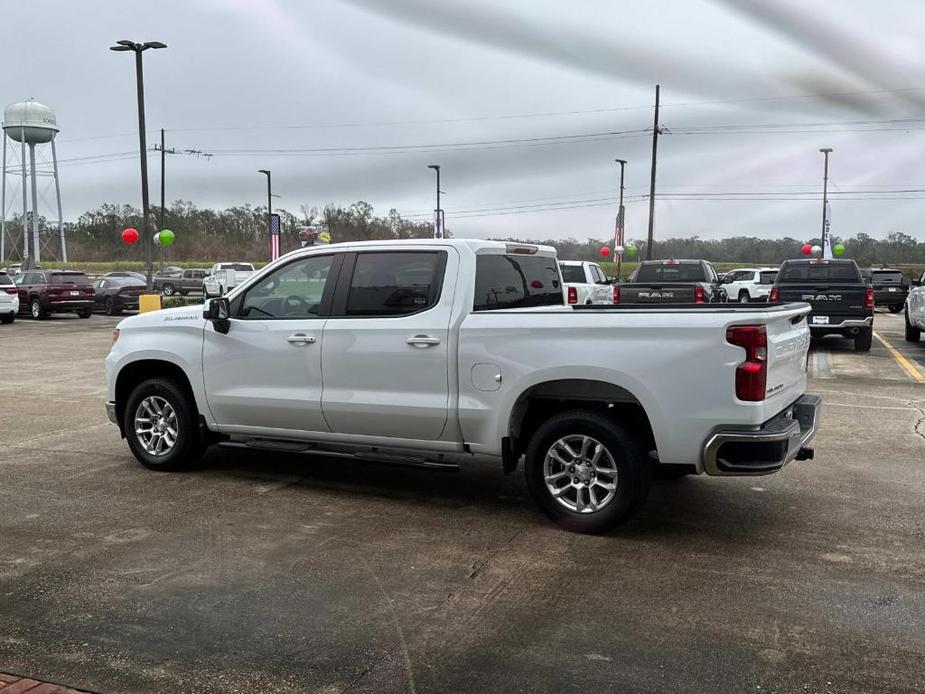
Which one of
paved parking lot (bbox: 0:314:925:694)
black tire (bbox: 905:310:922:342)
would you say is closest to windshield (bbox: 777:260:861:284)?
black tire (bbox: 905:310:922:342)

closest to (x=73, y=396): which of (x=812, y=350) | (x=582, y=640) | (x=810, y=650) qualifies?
(x=582, y=640)

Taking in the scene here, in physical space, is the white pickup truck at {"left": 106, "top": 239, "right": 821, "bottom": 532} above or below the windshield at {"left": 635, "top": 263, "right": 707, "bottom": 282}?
below

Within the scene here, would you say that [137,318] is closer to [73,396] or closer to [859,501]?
[73,396]

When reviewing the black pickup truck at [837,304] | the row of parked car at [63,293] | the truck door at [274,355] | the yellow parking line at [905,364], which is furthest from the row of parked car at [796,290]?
the row of parked car at [63,293]

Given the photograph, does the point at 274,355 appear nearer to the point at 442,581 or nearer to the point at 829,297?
the point at 442,581

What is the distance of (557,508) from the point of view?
5.43 metres

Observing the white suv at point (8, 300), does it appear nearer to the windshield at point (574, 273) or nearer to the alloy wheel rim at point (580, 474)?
the windshield at point (574, 273)

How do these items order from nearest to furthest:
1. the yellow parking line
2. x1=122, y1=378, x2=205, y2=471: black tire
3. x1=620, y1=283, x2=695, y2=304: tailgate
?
x1=122, y1=378, x2=205, y2=471: black tire → the yellow parking line → x1=620, y1=283, x2=695, y2=304: tailgate

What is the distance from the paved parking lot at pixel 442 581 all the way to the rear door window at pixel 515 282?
1442mm

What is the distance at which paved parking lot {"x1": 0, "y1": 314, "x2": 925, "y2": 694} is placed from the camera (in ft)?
11.8

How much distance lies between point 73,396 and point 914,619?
401 inches

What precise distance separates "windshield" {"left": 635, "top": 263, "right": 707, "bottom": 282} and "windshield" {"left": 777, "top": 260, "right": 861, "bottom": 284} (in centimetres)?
170

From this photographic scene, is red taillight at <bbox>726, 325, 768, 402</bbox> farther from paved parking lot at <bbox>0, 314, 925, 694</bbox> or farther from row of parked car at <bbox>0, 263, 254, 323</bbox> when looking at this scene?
row of parked car at <bbox>0, 263, 254, 323</bbox>

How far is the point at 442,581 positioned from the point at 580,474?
1253 millimetres
